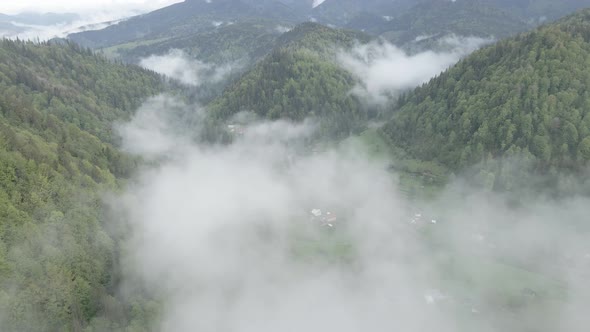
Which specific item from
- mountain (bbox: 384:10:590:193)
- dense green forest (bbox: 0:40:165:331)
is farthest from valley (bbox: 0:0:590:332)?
mountain (bbox: 384:10:590:193)

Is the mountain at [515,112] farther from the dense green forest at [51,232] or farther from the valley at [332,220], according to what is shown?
the dense green forest at [51,232]

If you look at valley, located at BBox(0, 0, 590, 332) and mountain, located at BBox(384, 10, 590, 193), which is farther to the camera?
mountain, located at BBox(384, 10, 590, 193)

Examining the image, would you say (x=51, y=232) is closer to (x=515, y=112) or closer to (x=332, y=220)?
(x=332, y=220)

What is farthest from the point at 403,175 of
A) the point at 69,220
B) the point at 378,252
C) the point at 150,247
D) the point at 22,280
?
the point at 22,280

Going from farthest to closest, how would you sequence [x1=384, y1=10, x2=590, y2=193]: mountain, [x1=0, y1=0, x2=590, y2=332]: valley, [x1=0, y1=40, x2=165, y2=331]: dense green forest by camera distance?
[x1=384, y1=10, x2=590, y2=193]: mountain → [x1=0, y1=0, x2=590, y2=332]: valley → [x1=0, y1=40, x2=165, y2=331]: dense green forest

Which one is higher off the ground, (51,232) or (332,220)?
(51,232)

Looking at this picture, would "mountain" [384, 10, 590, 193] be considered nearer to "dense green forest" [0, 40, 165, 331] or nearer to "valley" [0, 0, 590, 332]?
"valley" [0, 0, 590, 332]

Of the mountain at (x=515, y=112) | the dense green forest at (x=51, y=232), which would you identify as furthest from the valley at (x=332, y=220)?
the mountain at (x=515, y=112)

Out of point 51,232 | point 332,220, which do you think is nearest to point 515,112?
point 332,220

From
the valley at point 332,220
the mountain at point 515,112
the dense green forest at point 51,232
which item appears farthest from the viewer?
the mountain at point 515,112
